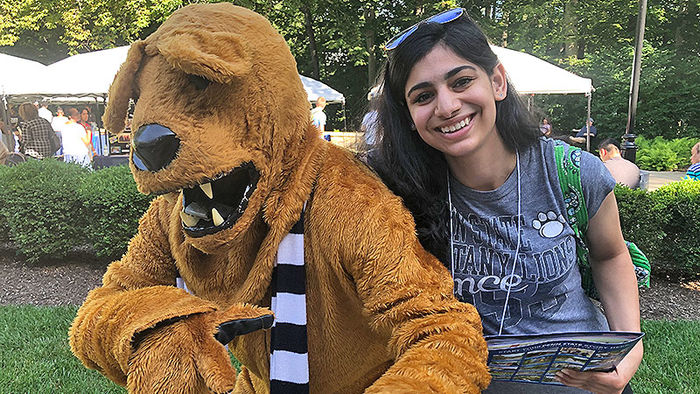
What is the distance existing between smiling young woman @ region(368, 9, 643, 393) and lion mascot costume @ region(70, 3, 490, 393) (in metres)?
0.26

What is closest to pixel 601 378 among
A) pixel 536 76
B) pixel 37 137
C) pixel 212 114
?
pixel 212 114

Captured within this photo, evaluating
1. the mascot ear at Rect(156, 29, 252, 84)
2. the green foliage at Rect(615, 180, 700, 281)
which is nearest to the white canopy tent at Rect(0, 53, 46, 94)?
the green foliage at Rect(615, 180, 700, 281)

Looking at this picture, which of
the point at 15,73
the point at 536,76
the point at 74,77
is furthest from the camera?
the point at 15,73

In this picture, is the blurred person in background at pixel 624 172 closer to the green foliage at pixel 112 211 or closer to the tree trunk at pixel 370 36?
the green foliage at pixel 112 211

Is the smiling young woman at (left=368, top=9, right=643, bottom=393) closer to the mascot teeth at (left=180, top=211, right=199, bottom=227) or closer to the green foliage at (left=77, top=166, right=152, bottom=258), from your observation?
the mascot teeth at (left=180, top=211, right=199, bottom=227)

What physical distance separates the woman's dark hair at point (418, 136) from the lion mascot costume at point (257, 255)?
189 mm

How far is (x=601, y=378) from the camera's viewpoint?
5.14 feet

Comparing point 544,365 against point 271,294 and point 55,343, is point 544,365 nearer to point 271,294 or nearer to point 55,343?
point 271,294

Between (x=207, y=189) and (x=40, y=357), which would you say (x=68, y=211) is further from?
(x=207, y=189)

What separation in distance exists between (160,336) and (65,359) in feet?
11.1

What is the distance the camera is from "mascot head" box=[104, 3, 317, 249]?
126cm

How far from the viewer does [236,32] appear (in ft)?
4.50

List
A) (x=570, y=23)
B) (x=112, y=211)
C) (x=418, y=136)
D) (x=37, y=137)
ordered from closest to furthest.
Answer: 1. (x=418, y=136)
2. (x=112, y=211)
3. (x=37, y=137)
4. (x=570, y=23)

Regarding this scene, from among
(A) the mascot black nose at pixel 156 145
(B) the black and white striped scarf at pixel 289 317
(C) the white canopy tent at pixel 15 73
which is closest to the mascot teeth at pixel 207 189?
(A) the mascot black nose at pixel 156 145
